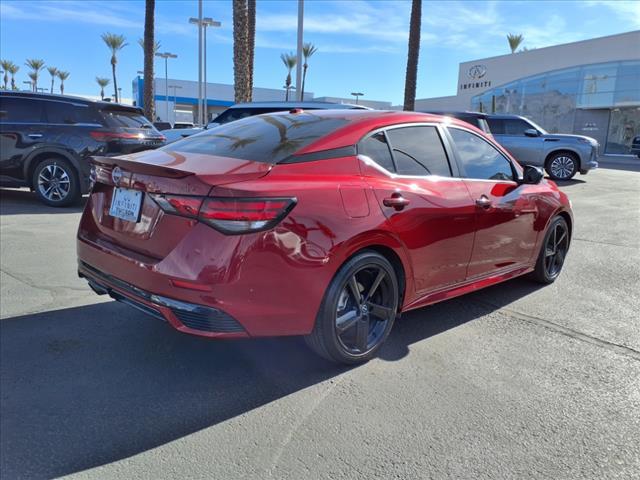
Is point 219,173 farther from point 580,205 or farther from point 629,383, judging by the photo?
point 580,205

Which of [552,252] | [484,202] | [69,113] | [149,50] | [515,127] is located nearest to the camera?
[484,202]

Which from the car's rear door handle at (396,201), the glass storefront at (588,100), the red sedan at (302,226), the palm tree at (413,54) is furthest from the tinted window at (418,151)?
the glass storefront at (588,100)

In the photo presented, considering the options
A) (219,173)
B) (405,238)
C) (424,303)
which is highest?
(219,173)

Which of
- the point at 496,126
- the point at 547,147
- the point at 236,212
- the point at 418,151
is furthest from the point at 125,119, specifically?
the point at 547,147

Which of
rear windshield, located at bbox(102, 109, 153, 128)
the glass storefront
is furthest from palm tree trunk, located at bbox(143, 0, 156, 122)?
the glass storefront

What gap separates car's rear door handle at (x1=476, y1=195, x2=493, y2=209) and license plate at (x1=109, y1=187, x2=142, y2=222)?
2.46 meters

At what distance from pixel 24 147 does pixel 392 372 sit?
25.7 ft

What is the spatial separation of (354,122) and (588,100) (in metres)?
36.6

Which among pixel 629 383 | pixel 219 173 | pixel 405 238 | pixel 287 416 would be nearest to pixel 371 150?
pixel 405 238

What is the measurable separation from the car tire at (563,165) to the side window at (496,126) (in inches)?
64.6

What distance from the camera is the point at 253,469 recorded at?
2344mm

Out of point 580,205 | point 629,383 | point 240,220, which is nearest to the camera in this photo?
point 240,220

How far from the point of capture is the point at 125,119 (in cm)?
919

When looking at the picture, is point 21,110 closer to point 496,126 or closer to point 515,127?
point 496,126
